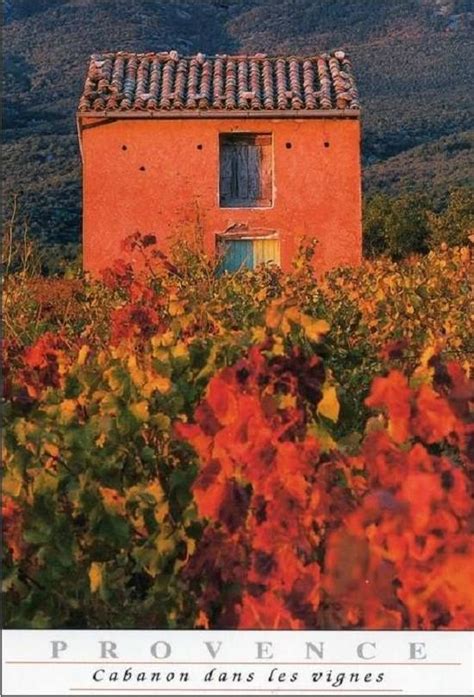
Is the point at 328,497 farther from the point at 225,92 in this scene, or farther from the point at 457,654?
the point at 225,92

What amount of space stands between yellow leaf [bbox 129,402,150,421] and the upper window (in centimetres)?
1229

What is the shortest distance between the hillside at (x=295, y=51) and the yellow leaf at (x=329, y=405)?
27614mm

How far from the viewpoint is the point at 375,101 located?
45.1m

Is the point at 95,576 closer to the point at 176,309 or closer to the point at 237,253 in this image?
the point at 176,309

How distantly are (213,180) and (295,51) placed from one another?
36950 millimetres

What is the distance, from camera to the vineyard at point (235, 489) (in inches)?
81.6

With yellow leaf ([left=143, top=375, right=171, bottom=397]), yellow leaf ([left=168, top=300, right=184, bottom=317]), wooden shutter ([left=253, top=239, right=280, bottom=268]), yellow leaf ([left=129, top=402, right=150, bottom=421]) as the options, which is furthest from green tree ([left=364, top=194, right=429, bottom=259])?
yellow leaf ([left=129, top=402, right=150, bottom=421])

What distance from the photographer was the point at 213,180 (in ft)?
48.9

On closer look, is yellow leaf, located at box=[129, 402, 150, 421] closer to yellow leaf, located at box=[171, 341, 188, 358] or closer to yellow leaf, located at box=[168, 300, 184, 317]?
yellow leaf, located at box=[171, 341, 188, 358]

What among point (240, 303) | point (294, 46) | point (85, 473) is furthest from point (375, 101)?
point (85, 473)

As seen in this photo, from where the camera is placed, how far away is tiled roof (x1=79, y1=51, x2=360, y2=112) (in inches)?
→ 583

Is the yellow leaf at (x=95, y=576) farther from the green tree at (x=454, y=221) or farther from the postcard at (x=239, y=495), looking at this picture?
the green tree at (x=454, y=221)

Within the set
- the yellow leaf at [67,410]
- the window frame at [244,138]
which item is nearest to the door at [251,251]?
the window frame at [244,138]

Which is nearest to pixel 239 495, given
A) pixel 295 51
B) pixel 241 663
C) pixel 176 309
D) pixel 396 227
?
pixel 241 663
